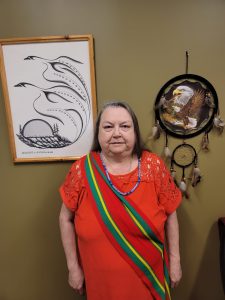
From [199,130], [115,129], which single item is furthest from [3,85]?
[199,130]

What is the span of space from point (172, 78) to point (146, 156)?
452 millimetres

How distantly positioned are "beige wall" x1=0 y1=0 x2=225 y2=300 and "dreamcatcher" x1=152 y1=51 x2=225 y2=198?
0.04m

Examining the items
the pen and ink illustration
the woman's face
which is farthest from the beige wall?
the woman's face

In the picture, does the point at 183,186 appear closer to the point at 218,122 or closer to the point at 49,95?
the point at 218,122

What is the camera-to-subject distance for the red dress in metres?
1.01

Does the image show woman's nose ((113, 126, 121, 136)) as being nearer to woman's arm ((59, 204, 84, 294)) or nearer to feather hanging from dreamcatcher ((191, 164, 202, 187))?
woman's arm ((59, 204, 84, 294))

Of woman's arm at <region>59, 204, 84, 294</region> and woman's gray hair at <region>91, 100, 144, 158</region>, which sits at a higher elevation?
Answer: woman's gray hair at <region>91, 100, 144, 158</region>

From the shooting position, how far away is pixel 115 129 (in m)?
1.02

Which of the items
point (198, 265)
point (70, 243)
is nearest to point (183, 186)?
point (198, 265)

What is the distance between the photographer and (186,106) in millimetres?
1245

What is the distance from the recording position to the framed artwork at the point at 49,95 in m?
1.20

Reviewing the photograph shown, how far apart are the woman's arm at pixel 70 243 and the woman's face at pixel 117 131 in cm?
39

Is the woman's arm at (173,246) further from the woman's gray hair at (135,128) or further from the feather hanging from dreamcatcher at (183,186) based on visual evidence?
the woman's gray hair at (135,128)

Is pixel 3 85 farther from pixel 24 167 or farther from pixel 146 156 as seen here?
pixel 146 156
